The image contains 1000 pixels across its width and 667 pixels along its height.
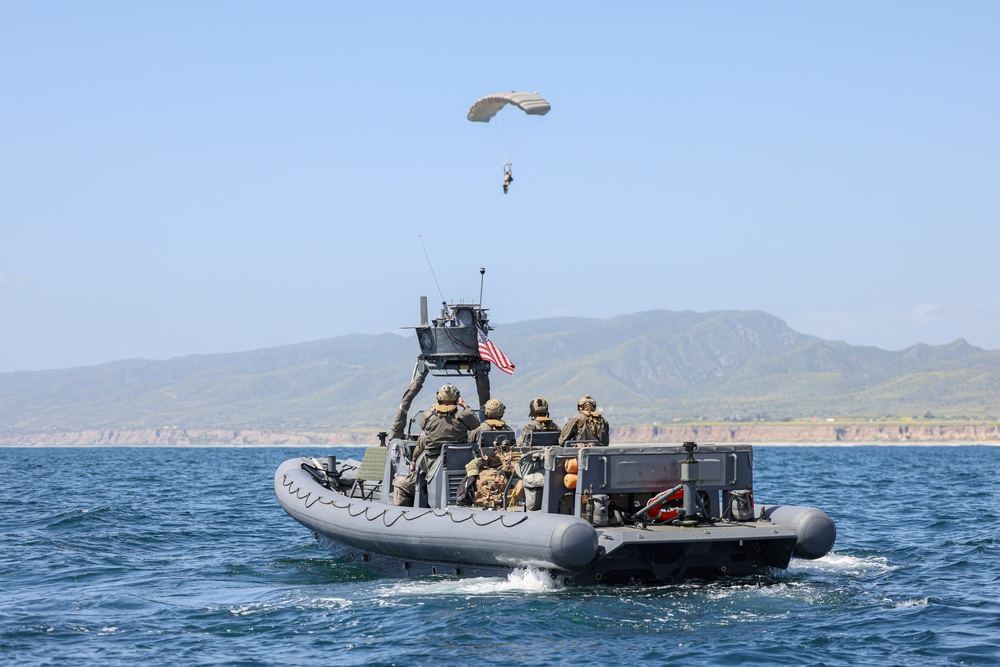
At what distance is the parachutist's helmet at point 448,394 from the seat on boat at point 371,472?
12.6ft

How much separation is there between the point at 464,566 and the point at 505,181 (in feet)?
43.1

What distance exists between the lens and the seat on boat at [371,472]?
2264cm

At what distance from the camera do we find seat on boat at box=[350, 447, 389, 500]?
891 inches

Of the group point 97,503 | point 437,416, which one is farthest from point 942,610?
point 97,503

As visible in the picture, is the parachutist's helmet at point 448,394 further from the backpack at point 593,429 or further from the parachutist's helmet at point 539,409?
the backpack at point 593,429

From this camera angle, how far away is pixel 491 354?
22656 mm

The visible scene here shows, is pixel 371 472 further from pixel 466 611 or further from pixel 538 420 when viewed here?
pixel 466 611

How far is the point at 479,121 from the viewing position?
29.0 metres

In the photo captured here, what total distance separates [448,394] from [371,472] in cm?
452

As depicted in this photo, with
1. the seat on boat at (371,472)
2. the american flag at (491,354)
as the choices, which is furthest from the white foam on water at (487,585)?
the american flag at (491,354)

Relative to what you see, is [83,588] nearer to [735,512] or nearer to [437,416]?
[437,416]

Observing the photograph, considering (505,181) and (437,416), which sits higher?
(505,181)

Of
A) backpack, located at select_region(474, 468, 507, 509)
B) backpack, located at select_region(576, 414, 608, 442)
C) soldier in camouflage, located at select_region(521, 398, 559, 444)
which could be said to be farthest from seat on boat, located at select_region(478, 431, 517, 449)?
backpack, located at select_region(576, 414, 608, 442)

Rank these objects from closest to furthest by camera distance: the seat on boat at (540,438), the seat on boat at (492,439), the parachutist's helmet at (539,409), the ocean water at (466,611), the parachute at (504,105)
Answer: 1. the ocean water at (466,611)
2. the seat on boat at (540,438)
3. the seat on boat at (492,439)
4. the parachutist's helmet at (539,409)
5. the parachute at (504,105)
